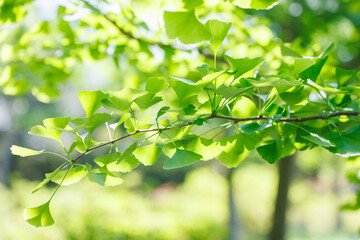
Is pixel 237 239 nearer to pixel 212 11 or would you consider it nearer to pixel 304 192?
pixel 212 11

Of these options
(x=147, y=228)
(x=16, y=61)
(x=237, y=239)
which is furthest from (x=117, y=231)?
(x=16, y=61)

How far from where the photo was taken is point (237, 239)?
9.95 feet

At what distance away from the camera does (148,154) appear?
40 cm

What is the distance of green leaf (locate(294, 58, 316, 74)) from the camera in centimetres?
34

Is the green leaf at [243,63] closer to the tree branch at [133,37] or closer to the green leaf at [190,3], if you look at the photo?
the green leaf at [190,3]

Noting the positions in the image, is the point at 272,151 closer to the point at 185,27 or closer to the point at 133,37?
the point at 185,27

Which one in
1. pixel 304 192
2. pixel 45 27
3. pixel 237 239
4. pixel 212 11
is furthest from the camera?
pixel 304 192

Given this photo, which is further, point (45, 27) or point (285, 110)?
point (45, 27)

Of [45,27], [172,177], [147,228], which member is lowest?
[172,177]

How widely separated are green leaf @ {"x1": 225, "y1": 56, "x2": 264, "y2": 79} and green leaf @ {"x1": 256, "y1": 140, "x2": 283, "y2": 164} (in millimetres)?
111

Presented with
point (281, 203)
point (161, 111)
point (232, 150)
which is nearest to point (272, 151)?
point (232, 150)

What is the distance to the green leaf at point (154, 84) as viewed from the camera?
0.36 meters

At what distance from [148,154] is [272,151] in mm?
169

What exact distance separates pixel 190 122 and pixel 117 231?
102 inches
